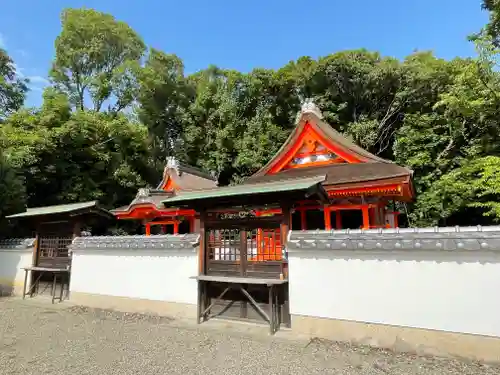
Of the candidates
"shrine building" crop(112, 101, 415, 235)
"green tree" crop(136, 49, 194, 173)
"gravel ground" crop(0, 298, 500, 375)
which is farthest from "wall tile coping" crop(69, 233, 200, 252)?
"green tree" crop(136, 49, 194, 173)

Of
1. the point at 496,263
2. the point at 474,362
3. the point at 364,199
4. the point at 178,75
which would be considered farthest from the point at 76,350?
the point at 178,75

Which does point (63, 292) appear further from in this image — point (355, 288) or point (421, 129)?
point (421, 129)

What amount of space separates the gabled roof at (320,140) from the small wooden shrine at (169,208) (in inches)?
155

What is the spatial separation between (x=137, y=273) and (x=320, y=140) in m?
7.78

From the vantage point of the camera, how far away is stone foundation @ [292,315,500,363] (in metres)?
4.48

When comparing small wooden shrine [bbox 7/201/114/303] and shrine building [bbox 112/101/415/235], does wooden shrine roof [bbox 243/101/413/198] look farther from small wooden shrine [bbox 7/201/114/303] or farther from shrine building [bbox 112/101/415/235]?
small wooden shrine [bbox 7/201/114/303]

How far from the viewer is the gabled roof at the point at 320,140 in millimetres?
11250

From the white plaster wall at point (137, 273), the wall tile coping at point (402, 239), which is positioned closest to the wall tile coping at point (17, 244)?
the white plaster wall at point (137, 273)

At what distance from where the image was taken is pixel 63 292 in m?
9.57

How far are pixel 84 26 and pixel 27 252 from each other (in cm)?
1821

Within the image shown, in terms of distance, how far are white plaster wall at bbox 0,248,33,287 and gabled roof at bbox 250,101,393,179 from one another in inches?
334

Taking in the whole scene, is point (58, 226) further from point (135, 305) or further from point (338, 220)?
point (338, 220)

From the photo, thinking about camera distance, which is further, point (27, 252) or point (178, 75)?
point (178, 75)

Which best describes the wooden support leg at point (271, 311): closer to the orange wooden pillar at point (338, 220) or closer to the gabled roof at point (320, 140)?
the orange wooden pillar at point (338, 220)
